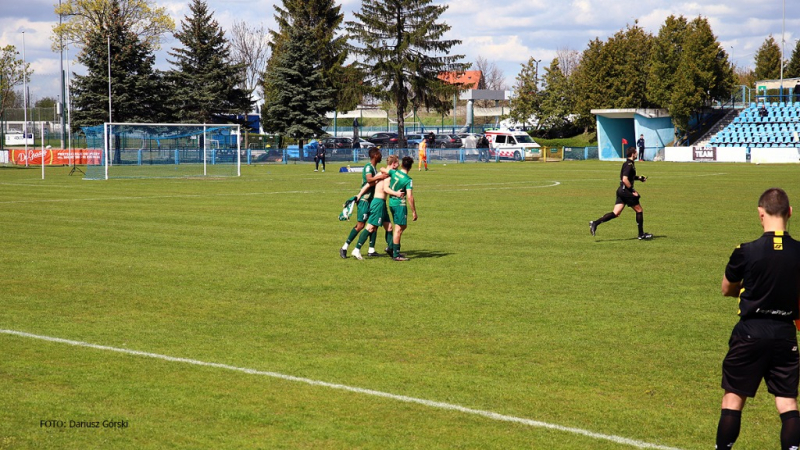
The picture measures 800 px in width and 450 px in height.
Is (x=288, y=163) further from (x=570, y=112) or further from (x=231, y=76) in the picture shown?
(x=570, y=112)

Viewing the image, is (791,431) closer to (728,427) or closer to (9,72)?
(728,427)

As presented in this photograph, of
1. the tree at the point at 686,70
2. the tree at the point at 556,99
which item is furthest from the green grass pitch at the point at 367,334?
the tree at the point at 556,99

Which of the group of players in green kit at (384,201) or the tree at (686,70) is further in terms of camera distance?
the tree at (686,70)

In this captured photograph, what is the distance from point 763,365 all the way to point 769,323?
25 cm

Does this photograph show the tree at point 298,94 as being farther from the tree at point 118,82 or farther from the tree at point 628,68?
the tree at point 628,68

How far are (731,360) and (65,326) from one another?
672cm

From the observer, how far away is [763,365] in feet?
16.8

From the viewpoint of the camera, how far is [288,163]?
63.9 metres

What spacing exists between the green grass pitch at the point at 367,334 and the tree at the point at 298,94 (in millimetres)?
51880

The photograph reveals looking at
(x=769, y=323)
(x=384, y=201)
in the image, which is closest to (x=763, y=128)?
(x=384, y=201)

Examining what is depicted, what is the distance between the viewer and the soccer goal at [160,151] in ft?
141

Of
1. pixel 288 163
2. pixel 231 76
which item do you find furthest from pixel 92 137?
pixel 231 76

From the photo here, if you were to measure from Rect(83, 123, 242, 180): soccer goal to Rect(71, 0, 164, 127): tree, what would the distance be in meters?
16.2

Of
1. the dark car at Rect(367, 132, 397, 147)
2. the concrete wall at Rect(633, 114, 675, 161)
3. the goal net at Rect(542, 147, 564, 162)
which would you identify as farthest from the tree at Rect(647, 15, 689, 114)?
the dark car at Rect(367, 132, 397, 147)
